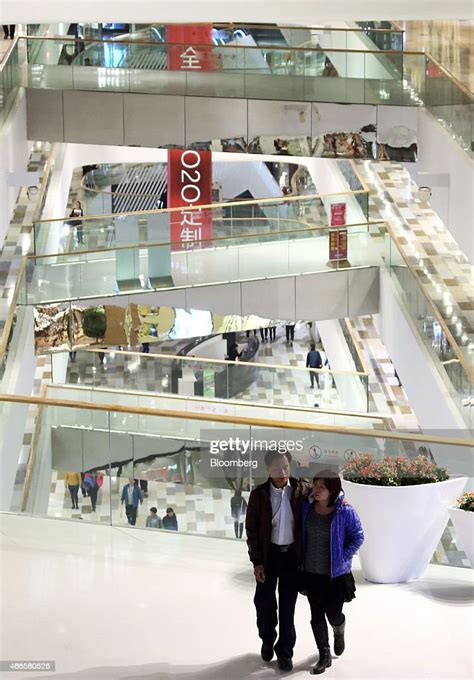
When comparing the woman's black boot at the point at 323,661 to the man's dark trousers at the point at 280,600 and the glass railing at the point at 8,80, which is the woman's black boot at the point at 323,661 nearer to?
the man's dark trousers at the point at 280,600

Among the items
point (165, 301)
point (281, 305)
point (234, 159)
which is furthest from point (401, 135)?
point (234, 159)

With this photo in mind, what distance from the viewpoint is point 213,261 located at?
1525 centimetres

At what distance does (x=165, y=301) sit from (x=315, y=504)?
34.0 feet

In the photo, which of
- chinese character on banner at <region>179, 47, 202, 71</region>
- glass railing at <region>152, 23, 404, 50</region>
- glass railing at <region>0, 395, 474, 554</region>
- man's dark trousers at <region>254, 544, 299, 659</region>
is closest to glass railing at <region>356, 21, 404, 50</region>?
glass railing at <region>152, 23, 404, 50</region>

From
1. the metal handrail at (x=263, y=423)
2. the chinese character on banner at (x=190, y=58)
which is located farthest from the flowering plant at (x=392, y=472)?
the chinese character on banner at (x=190, y=58)

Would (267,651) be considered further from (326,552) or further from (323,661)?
(326,552)

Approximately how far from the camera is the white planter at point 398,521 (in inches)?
222

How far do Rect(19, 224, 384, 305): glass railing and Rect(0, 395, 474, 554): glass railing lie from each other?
26.2 feet

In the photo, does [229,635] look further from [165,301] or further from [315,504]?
[165,301]

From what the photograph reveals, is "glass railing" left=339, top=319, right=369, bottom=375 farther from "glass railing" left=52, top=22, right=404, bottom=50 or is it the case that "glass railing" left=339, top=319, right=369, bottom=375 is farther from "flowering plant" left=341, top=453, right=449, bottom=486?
"flowering plant" left=341, top=453, right=449, bottom=486

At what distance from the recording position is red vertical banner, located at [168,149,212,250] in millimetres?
15016

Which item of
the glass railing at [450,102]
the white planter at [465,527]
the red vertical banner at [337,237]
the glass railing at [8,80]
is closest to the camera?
the white planter at [465,527]

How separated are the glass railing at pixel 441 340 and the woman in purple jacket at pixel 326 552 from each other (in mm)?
6174

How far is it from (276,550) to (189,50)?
39.5ft
